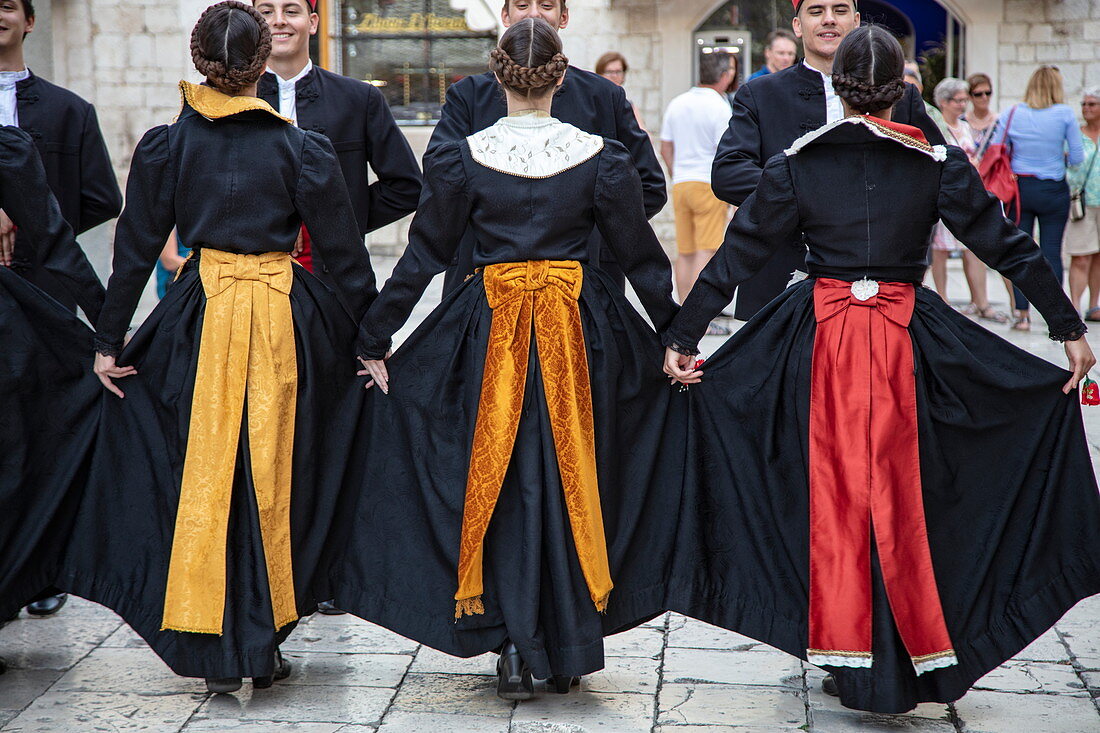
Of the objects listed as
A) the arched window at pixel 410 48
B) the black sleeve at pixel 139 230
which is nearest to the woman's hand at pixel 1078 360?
the black sleeve at pixel 139 230

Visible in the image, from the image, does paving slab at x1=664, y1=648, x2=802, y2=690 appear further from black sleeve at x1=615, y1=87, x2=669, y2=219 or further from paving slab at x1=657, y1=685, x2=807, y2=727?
black sleeve at x1=615, y1=87, x2=669, y2=219

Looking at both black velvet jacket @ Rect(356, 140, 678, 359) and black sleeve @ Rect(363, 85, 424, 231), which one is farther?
black sleeve @ Rect(363, 85, 424, 231)

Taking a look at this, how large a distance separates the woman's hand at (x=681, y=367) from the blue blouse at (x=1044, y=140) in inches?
250

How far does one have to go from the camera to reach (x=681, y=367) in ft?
11.3

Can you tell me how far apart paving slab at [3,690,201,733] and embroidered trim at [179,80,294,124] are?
5.16 ft

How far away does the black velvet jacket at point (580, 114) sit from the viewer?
414 centimetres

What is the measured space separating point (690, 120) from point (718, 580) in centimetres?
581

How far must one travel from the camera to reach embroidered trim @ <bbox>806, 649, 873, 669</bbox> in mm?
3223

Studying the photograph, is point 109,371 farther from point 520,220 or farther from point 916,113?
point 916,113

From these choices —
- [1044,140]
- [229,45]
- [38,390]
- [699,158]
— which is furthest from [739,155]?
[1044,140]

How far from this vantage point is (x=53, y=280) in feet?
13.7

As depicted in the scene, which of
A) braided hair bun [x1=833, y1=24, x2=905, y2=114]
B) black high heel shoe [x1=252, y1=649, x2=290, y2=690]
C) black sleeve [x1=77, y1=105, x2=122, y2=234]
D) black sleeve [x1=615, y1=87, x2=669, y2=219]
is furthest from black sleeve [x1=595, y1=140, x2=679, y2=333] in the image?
black sleeve [x1=77, y1=105, x2=122, y2=234]

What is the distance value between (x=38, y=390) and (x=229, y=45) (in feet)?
3.70

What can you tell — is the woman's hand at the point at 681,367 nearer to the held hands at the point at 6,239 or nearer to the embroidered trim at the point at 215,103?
the embroidered trim at the point at 215,103
